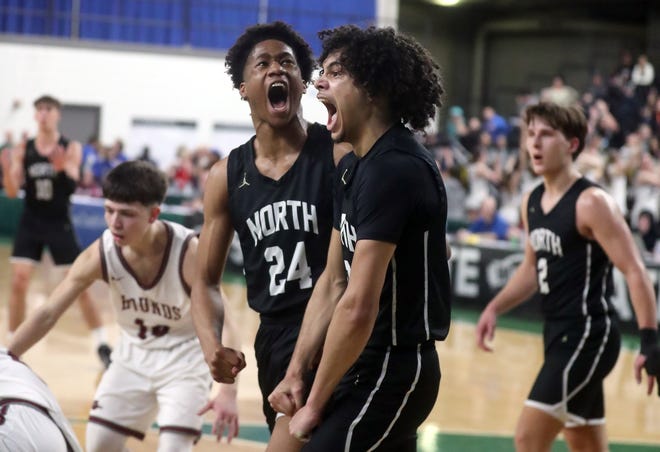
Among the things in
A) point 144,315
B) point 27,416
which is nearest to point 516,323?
point 144,315

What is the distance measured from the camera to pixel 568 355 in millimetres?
5215

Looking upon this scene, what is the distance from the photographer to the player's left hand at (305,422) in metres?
3.38

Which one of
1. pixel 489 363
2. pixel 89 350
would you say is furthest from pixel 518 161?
pixel 89 350

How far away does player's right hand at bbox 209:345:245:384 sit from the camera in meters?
3.96

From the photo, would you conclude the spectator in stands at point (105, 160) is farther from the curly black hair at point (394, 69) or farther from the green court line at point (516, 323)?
the curly black hair at point (394, 69)

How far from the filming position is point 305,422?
133 inches

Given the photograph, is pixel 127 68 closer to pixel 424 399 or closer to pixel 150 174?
pixel 150 174

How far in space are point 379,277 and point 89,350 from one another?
673cm

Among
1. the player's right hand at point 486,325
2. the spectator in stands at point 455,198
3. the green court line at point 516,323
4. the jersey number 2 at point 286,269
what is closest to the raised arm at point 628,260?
the player's right hand at point 486,325

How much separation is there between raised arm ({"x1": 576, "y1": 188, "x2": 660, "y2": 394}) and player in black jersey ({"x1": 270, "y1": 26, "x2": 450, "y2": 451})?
72.7 inches

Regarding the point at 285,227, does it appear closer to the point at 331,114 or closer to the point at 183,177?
the point at 331,114

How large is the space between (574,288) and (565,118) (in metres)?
0.81

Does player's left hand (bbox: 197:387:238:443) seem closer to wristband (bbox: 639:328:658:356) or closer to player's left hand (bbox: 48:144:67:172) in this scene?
wristband (bbox: 639:328:658:356)

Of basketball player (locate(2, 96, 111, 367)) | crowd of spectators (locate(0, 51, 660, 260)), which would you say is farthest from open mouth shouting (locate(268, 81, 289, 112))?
crowd of spectators (locate(0, 51, 660, 260))
